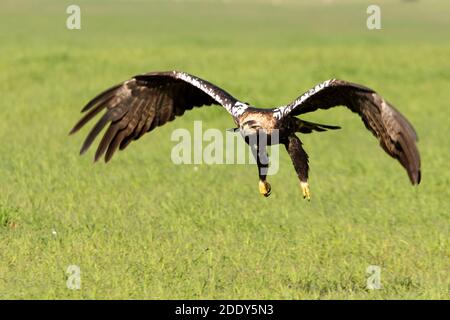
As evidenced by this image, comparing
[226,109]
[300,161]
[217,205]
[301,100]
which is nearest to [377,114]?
[301,100]

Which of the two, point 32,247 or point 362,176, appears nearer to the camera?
point 32,247

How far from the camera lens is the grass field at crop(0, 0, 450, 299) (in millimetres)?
9477

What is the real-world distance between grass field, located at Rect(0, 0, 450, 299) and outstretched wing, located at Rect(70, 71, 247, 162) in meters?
1.20

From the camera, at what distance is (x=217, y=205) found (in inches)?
505

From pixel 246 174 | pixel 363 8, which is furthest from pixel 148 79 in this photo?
pixel 363 8

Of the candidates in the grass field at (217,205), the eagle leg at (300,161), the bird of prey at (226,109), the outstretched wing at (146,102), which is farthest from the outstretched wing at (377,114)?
the grass field at (217,205)

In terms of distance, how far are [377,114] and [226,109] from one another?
172 cm

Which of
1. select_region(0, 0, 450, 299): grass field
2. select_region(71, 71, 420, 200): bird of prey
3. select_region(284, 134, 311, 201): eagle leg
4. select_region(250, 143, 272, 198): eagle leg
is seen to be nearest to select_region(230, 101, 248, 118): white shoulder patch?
select_region(71, 71, 420, 200): bird of prey

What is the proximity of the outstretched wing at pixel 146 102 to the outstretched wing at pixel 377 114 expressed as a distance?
0.81 m

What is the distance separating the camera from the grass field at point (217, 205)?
948 centimetres

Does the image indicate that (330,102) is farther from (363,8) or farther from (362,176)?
(363,8)

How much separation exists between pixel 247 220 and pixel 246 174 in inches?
145
